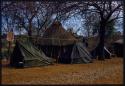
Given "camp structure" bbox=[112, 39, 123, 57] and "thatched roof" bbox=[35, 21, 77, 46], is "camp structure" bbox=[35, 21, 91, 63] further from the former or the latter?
"camp structure" bbox=[112, 39, 123, 57]

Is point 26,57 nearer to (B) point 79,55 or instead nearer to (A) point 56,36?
(B) point 79,55

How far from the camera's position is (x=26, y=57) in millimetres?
17953

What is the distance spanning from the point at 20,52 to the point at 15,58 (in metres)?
0.49

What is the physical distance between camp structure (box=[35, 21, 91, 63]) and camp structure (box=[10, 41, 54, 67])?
10.4ft

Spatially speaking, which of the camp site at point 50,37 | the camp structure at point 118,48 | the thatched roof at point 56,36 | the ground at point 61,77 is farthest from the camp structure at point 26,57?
the camp structure at point 118,48

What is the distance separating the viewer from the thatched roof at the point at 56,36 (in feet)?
77.0

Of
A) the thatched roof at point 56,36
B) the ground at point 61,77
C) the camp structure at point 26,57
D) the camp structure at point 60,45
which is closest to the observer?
the ground at point 61,77

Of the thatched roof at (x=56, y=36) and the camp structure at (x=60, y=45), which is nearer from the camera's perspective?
the camp structure at (x=60, y=45)

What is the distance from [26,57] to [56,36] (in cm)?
622

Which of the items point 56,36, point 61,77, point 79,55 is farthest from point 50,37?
point 61,77

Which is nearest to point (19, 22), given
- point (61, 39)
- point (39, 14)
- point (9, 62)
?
point (39, 14)

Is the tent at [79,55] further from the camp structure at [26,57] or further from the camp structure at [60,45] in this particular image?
the camp structure at [26,57]

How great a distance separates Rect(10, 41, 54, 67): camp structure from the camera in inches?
700

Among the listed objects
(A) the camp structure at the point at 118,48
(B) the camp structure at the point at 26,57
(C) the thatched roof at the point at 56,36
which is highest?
(C) the thatched roof at the point at 56,36
